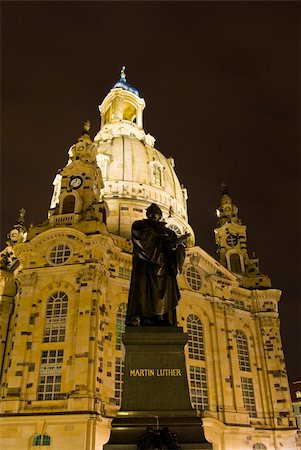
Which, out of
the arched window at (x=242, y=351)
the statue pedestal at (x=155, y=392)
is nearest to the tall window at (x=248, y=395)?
the arched window at (x=242, y=351)

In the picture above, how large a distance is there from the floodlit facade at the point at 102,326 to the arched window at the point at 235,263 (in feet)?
0.39

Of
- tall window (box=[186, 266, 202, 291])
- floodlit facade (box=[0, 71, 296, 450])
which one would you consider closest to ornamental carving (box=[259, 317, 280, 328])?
floodlit facade (box=[0, 71, 296, 450])

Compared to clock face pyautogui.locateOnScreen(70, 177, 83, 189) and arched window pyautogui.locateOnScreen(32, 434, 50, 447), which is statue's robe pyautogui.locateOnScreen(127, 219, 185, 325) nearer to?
arched window pyautogui.locateOnScreen(32, 434, 50, 447)

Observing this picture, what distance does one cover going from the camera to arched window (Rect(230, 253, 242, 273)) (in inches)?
1923

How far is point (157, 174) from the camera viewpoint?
172ft

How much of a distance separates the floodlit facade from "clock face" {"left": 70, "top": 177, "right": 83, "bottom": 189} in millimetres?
104

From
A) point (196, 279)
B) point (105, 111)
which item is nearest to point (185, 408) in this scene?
point (196, 279)

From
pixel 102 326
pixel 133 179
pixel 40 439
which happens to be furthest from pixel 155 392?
pixel 133 179

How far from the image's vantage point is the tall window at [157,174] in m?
51.8

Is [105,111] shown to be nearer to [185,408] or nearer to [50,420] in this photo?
[50,420]

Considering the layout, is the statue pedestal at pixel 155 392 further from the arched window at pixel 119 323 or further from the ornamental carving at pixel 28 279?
the ornamental carving at pixel 28 279

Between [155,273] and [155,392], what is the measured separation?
3.03 meters

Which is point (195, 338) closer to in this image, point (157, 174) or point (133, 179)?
point (133, 179)

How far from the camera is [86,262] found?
33.9 meters
